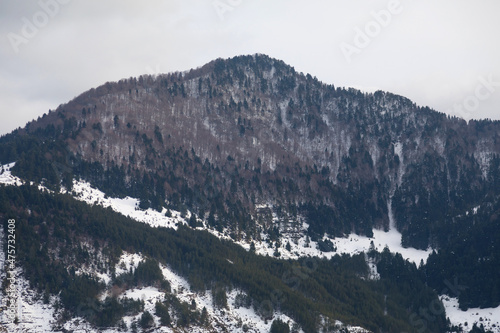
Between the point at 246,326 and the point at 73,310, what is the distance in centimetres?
6363

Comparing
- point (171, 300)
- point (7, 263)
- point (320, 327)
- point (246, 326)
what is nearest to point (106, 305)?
point (171, 300)

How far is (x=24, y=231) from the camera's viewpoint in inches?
7869

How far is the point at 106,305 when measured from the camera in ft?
618

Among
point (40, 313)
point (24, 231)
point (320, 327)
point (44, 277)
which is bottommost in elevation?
point (320, 327)

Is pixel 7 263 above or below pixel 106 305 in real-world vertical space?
above

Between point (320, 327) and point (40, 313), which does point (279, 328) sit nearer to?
point (320, 327)

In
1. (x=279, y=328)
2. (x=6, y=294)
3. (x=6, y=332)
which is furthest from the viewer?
(x=279, y=328)

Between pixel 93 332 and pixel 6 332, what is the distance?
90.9 feet

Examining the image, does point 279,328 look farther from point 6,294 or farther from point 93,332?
point 6,294

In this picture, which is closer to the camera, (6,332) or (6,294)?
(6,332)

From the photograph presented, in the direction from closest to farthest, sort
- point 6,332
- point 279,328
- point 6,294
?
1. point 6,332
2. point 6,294
3. point 279,328

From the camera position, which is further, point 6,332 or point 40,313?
point 40,313

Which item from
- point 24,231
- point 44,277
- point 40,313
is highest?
point 24,231

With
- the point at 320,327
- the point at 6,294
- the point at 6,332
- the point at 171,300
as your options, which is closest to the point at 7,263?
the point at 6,294
